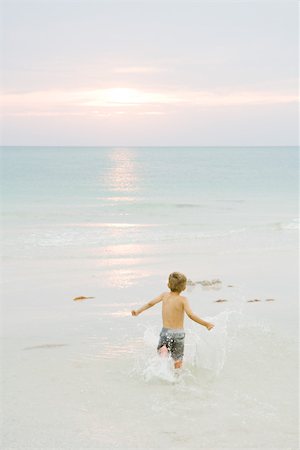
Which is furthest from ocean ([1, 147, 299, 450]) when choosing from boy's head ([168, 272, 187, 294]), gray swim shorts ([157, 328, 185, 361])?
boy's head ([168, 272, 187, 294])

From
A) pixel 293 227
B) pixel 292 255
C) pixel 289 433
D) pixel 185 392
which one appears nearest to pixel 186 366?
pixel 185 392

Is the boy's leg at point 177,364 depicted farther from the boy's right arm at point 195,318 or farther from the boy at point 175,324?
the boy's right arm at point 195,318

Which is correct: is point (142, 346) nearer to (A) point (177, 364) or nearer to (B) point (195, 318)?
(A) point (177, 364)

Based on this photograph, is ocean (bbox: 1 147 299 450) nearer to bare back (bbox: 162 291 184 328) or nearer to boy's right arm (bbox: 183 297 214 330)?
bare back (bbox: 162 291 184 328)

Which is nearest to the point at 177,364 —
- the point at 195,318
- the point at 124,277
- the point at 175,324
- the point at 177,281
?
the point at 175,324

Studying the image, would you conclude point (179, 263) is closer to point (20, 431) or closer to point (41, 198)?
point (20, 431)

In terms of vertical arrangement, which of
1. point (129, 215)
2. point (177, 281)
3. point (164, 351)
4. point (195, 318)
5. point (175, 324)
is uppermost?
point (177, 281)

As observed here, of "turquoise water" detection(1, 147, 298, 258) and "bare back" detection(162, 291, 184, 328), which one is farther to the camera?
"turquoise water" detection(1, 147, 298, 258)

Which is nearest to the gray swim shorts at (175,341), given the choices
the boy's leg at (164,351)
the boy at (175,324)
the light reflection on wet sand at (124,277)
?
the boy at (175,324)

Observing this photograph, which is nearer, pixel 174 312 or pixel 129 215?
pixel 174 312

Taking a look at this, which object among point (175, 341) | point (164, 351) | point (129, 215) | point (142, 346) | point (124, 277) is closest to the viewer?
point (164, 351)

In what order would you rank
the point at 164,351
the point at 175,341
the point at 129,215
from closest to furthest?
the point at 164,351
the point at 175,341
the point at 129,215

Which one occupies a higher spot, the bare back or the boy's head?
the boy's head

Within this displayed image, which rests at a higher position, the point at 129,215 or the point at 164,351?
the point at 164,351
